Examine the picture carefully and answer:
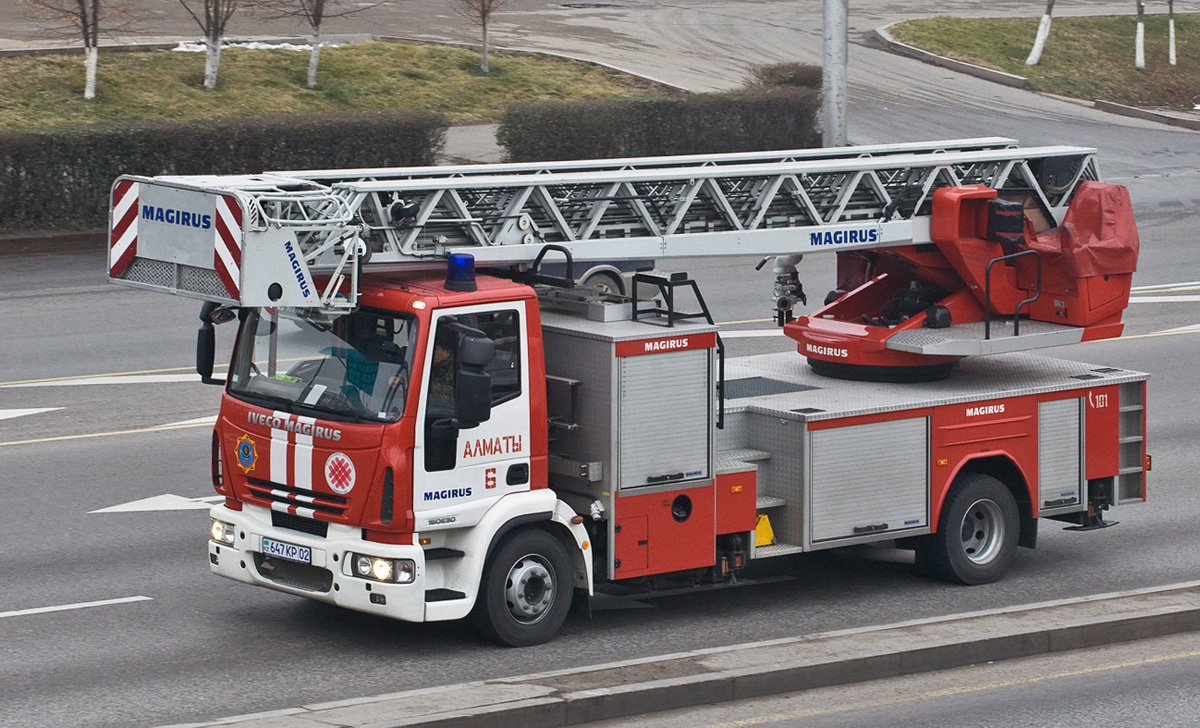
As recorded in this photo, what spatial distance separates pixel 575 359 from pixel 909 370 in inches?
113

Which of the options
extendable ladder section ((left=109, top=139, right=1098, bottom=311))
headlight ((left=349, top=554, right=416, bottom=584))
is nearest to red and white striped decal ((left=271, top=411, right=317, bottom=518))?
headlight ((left=349, top=554, right=416, bottom=584))

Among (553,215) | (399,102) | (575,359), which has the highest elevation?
(399,102)

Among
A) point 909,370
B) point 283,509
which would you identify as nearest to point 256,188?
point 283,509

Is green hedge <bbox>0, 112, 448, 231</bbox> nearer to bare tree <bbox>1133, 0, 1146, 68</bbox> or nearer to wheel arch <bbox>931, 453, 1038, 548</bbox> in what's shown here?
wheel arch <bbox>931, 453, 1038, 548</bbox>

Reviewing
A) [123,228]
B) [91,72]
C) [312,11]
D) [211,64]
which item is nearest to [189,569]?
[123,228]

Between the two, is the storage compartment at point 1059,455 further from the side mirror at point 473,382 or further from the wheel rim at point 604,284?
the side mirror at point 473,382

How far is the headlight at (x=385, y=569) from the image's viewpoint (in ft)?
30.4

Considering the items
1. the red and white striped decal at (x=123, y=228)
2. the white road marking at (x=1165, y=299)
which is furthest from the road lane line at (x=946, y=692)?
the white road marking at (x=1165, y=299)

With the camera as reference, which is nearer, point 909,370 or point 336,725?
point 336,725

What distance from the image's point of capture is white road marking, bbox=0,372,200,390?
16859 millimetres

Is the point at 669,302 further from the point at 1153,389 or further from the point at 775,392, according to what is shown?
the point at 1153,389

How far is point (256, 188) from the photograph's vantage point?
9.09 m

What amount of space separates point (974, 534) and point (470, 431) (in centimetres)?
405

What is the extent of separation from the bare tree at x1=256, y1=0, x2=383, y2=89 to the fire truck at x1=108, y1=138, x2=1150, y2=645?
21.8m
